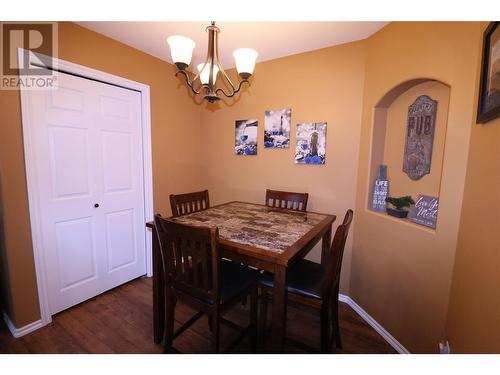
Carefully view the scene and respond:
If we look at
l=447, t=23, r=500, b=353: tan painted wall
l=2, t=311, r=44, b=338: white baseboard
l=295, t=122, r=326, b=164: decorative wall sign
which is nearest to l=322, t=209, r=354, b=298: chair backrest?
l=447, t=23, r=500, b=353: tan painted wall

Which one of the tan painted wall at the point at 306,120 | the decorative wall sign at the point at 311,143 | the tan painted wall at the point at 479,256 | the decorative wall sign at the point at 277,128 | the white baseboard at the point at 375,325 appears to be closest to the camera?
the tan painted wall at the point at 479,256

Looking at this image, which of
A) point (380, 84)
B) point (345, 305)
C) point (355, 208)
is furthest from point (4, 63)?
point (345, 305)

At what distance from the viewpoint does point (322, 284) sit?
1.26 m

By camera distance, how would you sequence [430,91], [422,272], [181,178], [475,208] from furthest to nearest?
1. [181,178]
2. [430,91]
3. [422,272]
4. [475,208]

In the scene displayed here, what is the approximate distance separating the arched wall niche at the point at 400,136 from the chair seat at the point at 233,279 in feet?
4.06

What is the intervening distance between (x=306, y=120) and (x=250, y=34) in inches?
36.5

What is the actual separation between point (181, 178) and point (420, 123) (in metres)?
2.45

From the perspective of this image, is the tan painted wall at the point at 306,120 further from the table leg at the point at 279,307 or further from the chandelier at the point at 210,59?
the table leg at the point at 279,307

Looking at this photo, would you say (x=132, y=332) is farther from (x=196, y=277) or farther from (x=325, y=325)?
(x=325, y=325)

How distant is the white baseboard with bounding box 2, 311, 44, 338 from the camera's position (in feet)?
5.35

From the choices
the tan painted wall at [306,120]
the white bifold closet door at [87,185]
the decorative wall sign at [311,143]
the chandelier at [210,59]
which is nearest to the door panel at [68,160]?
the white bifold closet door at [87,185]

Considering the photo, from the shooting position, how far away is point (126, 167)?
7.41 feet

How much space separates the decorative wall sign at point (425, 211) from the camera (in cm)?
151
